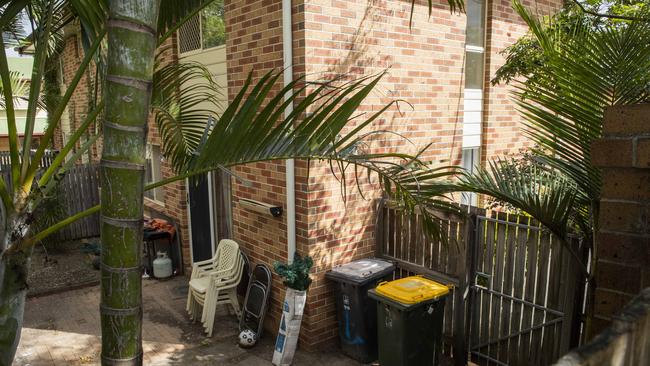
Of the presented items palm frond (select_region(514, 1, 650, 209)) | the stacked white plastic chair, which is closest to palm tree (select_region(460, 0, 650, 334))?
palm frond (select_region(514, 1, 650, 209))

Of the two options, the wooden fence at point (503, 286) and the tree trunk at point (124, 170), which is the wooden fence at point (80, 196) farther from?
the tree trunk at point (124, 170)

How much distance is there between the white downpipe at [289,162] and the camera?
17.3ft

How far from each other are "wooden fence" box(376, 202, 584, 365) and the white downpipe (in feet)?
4.57

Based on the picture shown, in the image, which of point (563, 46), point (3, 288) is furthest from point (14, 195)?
point (563, 46)

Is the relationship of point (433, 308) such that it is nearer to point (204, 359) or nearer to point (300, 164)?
point (300, 164)

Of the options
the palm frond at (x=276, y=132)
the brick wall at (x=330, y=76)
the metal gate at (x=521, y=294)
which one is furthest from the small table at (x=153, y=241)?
the palm frond at (x=276, y=132)

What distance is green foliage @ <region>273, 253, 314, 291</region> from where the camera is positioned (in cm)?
526

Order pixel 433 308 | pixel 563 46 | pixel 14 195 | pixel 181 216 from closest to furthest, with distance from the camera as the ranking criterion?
pixel 14 195 < pixel 563 46 < pixel 433 308 < pixel 181 216

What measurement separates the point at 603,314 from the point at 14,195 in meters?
2.89

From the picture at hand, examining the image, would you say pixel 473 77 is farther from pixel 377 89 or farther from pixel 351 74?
pixel 351 74

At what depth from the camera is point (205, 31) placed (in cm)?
751

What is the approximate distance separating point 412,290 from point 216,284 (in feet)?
8.77

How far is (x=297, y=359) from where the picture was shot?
5582mm

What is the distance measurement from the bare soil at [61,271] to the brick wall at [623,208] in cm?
752
